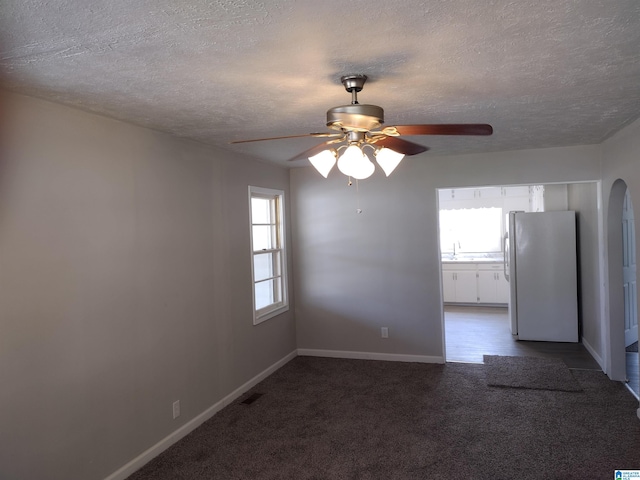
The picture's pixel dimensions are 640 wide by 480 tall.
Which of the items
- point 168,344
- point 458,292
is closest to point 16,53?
point 168,344

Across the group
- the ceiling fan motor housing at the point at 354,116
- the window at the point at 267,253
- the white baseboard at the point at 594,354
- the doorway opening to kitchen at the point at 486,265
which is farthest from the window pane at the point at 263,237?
the white baseboard at the point at 594,354

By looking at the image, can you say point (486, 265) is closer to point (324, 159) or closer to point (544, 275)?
point (544, 275)

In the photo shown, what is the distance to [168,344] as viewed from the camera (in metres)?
3.39

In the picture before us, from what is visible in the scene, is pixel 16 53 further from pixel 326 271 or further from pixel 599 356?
pixel 599 356

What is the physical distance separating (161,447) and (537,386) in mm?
3270

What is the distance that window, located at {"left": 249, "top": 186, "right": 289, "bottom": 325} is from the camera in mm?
4789

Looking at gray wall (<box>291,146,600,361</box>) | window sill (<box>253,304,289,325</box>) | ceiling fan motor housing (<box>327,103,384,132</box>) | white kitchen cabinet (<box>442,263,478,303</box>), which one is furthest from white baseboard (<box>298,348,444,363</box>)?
ceiling fan motor housing (<box>327,103,384,132</box>)

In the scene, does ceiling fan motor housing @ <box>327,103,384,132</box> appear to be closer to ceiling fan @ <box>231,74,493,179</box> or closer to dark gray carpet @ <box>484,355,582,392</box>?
ceiling fan @ <box>231,74,493,179</box>

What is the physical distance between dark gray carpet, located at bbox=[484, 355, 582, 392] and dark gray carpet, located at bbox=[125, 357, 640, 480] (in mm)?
114

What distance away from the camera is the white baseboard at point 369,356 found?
515 cm

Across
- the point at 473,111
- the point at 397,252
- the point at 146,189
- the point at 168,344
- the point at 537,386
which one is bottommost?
the point at 537,386

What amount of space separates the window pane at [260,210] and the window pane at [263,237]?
79 mm

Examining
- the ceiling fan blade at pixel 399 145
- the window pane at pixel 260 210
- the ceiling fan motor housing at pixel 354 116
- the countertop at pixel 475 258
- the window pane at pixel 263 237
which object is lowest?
the countertop at pixel 475 258

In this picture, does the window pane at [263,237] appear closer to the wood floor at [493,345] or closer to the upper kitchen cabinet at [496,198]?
the wood floor at [493,345]
